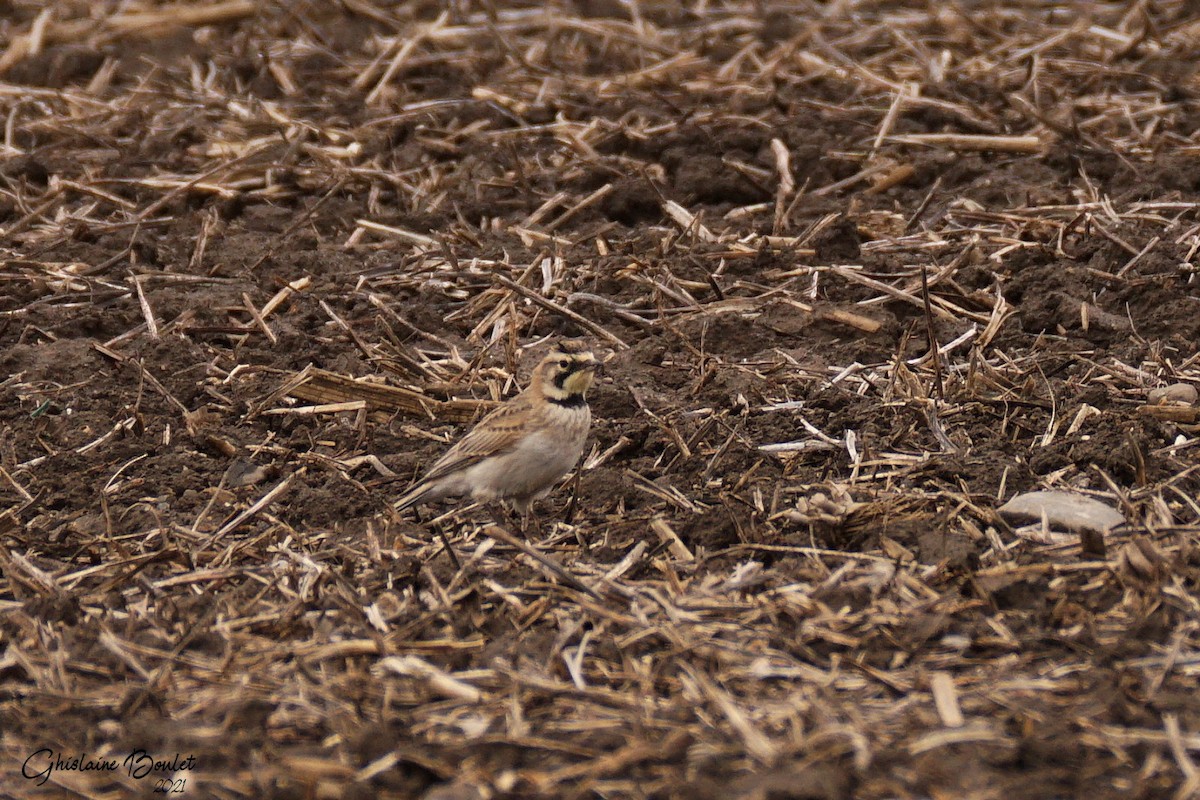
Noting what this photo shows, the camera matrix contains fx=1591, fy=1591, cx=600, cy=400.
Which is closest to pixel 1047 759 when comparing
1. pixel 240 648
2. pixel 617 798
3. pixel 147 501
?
pixel 617 798

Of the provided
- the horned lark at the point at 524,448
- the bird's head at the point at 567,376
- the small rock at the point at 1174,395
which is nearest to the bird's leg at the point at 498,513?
the horned lark at the point at 524,448

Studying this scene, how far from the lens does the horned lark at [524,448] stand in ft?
25.1

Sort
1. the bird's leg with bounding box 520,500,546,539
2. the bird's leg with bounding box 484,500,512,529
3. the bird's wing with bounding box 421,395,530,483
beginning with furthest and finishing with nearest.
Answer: the bird's wing with bounding box 421,395,530,483
the bird's leg with bounding box 484,500,512,529
the bird's leg with bounding box 520,500,546,539

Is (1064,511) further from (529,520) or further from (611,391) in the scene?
(611,391)

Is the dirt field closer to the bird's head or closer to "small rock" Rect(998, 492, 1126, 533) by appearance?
"small rock" Rect(998, 492, 1126, 533)

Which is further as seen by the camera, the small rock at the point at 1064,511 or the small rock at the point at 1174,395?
the small rock at the point at 1174,395

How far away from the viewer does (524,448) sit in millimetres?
7598
